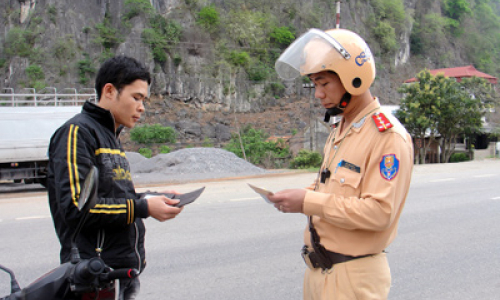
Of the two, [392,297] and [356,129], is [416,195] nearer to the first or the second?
[392,297]

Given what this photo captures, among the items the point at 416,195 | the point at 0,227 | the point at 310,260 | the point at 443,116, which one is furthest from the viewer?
the point at 443,116

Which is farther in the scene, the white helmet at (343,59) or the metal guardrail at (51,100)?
the metal guardrail at (51,100)

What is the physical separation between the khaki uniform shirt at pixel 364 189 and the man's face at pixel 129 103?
3.57 feet

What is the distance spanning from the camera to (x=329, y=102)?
7.24 feet

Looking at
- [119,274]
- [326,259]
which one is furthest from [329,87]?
[119,274]

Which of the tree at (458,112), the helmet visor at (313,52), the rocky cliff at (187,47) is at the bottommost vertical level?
the tree at (458,112)

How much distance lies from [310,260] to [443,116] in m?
27.8

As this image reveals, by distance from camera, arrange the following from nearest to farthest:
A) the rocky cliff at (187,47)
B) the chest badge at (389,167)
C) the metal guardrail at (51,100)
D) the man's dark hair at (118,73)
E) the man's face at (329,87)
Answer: the chest badge at (389,167) < the man's face at (329,87) < the man's dark hair at (118,73) < the metal guardrail at (51,100) < the rocky cliff at (187,47)

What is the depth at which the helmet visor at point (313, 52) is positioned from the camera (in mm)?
2090

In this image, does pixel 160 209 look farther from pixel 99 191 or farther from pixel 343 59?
pixel 343 59

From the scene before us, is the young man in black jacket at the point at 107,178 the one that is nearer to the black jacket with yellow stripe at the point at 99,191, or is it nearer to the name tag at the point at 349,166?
the black jacket with yellow stripe at the point at 99,191

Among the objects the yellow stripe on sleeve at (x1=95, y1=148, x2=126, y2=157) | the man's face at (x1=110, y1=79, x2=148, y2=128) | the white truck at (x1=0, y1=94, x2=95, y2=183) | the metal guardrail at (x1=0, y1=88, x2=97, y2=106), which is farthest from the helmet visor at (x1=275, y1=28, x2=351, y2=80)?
the white truck at (x1=0, y1=94, x2=95, y2=183)

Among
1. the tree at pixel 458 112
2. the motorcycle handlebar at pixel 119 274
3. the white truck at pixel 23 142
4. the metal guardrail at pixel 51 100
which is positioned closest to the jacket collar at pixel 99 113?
the motorcycle handlebar at pixel 119 274

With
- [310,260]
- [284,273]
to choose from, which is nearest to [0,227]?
[284,273]
